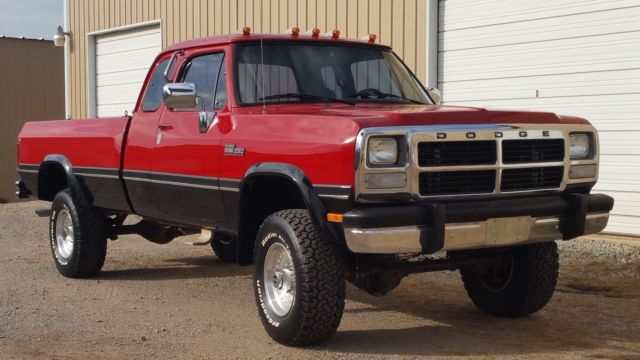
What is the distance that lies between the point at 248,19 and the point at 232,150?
341 inches

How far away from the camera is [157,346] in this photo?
550cm

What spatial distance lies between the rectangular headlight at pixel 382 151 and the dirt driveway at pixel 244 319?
1209 millimetres

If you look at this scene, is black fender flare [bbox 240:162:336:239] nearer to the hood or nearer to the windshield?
the hood

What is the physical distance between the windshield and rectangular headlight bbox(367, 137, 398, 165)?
1334 mm

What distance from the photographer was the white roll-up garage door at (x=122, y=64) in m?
16.6

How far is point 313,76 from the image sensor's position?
621cm

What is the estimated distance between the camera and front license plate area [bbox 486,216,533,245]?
4992 mm

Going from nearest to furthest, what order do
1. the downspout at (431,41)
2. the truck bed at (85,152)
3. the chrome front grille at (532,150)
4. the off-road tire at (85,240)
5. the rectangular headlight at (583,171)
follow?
the chrome front grille at (532,150)
the rectangular headlight at (583,171)
the truck bed at (85,152)
the off-road tire at (85,240)
the downspout at (431,41)

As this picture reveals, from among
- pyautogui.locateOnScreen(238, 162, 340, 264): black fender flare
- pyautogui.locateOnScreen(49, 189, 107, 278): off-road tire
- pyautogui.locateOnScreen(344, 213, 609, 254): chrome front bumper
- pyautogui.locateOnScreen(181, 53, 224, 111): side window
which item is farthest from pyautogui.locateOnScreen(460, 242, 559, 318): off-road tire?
pyautogui.locateOnScreen(49, 189, 107, 278): off-road tire

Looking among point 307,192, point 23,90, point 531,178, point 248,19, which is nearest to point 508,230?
point 531,178

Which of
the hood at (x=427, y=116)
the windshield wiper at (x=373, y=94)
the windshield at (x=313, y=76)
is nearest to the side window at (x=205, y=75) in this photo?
the windshield at (x=313, y=76)

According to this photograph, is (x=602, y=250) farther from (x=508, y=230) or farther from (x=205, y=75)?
(x=205, y=75)

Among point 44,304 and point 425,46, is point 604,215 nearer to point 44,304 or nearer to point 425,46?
point 44,304

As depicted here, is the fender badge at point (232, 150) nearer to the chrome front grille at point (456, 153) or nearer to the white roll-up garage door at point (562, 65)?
the chrome front grille at point (456, 153)
